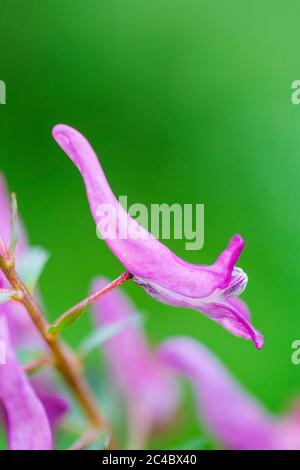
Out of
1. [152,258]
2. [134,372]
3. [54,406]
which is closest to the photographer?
[152,258]

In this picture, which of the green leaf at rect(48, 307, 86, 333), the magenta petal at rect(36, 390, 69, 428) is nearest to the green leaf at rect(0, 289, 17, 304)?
the green leaf at rect(48, 307, 86, 333)

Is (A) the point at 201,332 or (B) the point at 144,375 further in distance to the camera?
(A) the point at 201,332

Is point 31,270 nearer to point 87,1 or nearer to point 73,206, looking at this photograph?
point 73,206

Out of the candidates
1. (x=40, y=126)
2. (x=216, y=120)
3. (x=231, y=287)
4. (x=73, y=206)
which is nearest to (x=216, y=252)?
(x=73, y=206)

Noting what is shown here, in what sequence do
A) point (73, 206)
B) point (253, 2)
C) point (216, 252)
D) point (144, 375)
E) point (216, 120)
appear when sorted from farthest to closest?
point (253, 2)
point (216, 120)
point (73, 206)
point (216, 252)
point (144, 375)

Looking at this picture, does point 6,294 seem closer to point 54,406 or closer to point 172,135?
point 54,406

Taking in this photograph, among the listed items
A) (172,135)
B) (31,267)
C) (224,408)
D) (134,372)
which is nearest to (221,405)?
(224,408)

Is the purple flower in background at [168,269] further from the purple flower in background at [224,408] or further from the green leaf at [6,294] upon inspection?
the purple flower in background at [224,408]

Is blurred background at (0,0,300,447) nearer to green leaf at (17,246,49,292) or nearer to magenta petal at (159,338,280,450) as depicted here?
magenta petal at (159,338,280,450)
